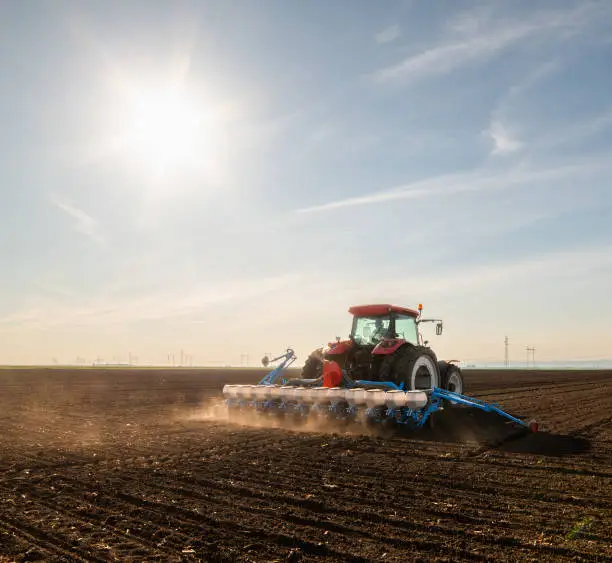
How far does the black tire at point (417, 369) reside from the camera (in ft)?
42.4

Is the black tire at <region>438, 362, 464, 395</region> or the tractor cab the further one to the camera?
the black tire at <region>438, 362, 464, 395</region>

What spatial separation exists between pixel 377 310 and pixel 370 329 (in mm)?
605

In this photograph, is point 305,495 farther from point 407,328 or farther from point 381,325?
point 407,328

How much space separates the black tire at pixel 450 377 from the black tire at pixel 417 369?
0.62 meters

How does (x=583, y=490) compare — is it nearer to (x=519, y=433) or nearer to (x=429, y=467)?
(x=429, y=467)

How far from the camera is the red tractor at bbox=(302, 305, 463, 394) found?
13094mm

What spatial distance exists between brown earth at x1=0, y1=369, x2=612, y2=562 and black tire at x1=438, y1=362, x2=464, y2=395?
2067mm

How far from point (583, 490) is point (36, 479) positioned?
729 centimetres

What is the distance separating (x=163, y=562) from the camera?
488 centimetres

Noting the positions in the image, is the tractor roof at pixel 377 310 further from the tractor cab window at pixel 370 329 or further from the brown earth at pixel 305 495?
the brown earth at pixel 305 495

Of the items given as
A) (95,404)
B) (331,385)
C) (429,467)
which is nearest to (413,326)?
(331,385)

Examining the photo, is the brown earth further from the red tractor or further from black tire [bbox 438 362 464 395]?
black tire [bbox 438 362 464 395]

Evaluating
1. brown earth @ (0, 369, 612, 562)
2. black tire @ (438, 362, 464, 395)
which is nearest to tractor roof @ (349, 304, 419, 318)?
black tire @ (438, 362, 464, 395)

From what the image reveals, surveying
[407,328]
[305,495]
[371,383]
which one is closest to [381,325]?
[407,328]
